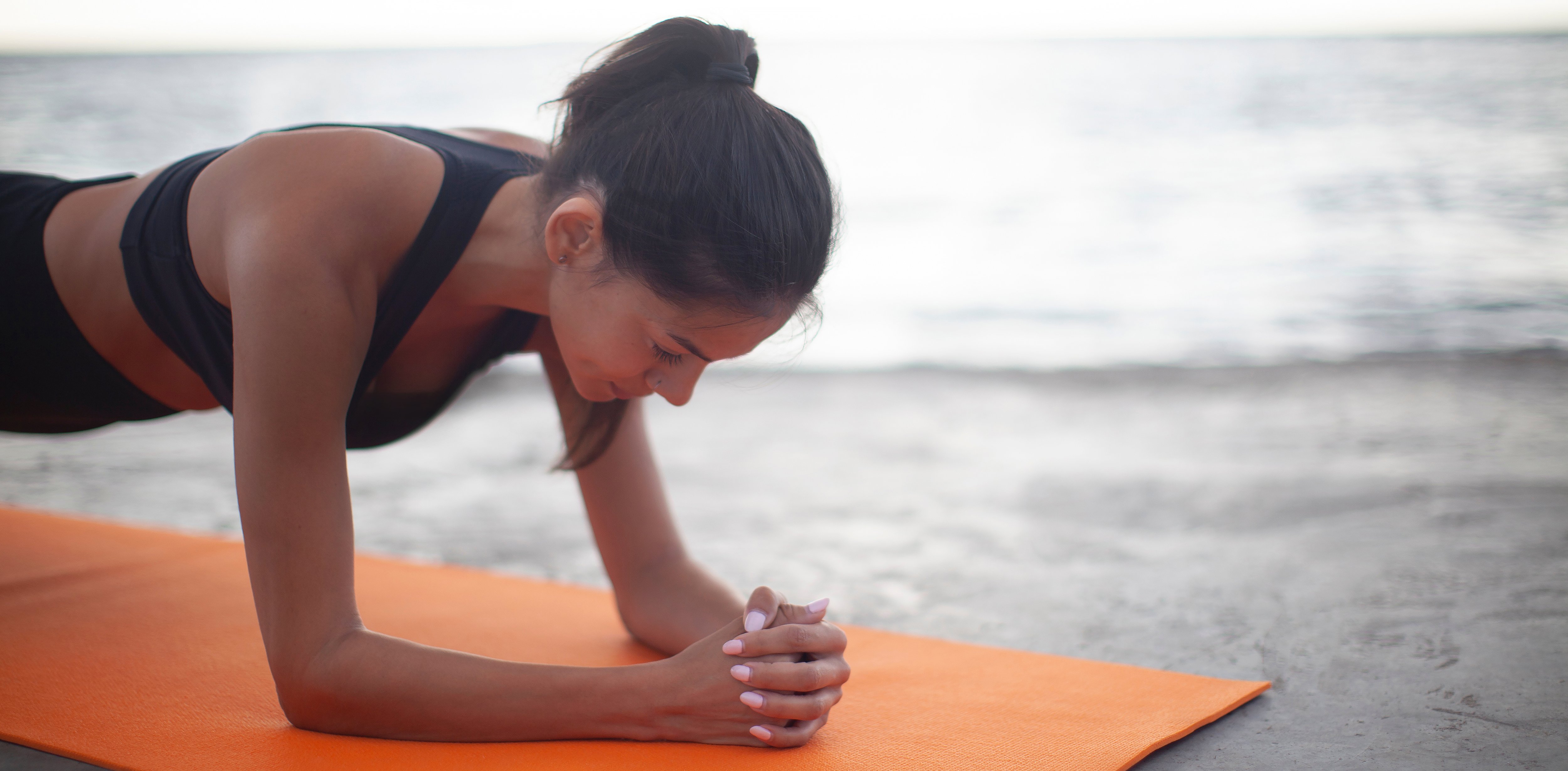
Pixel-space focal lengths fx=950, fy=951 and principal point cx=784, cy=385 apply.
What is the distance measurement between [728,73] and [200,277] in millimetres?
693

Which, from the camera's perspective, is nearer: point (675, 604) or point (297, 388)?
point (297, 388)

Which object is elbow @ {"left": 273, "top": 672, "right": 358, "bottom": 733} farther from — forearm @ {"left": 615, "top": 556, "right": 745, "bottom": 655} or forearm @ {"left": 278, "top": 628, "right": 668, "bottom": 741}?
forearm @ {"left": 615, "top": 556, "right": 745, "bottom": 655}

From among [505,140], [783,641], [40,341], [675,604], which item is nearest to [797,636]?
[783,641]

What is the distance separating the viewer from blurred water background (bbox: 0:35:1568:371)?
17.9ft

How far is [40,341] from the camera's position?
1373 millimetres

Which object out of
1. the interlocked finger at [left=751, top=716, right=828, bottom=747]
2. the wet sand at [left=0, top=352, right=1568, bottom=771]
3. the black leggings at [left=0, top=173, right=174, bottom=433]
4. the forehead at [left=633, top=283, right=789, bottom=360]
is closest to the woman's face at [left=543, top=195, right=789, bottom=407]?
the forehead at [left=633, top=283, right=789, bottom=360]

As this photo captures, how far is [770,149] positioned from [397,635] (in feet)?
3.31

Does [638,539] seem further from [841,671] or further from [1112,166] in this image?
[1112,166]

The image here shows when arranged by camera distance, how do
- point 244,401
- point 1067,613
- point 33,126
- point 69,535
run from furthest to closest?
point 33,126 < point 69,535 < point 1067,613 < point 244,401

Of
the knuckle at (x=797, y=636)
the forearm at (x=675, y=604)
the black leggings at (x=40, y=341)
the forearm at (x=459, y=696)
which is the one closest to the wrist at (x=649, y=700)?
the forearm at (x=459, y=696)

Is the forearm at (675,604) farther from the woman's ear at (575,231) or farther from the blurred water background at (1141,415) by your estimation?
the woman's ear at (575,231)

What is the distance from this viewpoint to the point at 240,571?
1.80m

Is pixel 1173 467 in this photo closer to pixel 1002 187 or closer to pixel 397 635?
pixel 397 635

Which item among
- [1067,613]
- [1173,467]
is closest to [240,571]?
[1067,613]
